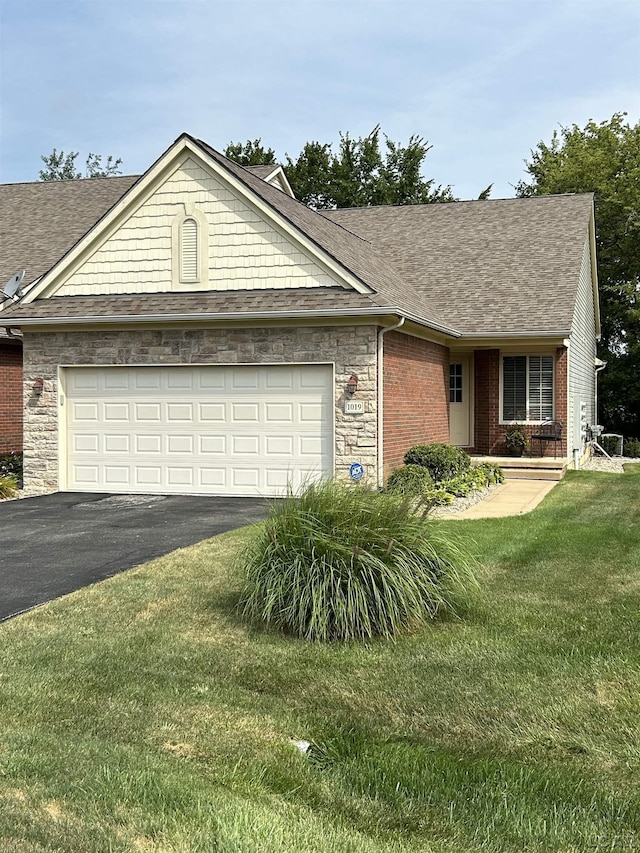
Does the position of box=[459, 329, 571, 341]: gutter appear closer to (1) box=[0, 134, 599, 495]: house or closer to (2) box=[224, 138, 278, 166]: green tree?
(1) box=[0, 134, 599, 495]: house

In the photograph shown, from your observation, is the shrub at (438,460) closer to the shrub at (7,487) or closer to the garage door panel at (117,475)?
the garage door panel at (117,475)

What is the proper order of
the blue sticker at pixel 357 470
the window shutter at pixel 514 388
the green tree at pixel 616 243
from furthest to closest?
the green tree at pixel 616 243, the window shutter at pixel 514 388, the blue sticker at pixel 357 470

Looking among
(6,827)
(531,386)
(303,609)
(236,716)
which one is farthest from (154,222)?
(6,827)

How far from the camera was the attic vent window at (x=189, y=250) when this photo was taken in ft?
49.6

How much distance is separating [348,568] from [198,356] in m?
8.97

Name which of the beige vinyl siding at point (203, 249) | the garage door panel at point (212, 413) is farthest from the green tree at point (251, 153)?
the garage door panel at point (212, 413)

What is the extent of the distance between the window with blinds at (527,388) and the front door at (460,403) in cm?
93

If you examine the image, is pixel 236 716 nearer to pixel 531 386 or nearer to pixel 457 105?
pixel 531 386

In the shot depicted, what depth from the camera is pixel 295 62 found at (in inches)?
765

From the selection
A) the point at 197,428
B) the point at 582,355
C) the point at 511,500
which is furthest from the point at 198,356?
the point at 582,355

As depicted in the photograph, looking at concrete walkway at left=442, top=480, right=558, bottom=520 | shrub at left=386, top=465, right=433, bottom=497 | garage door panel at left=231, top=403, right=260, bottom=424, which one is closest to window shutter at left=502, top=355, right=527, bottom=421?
concrete walkway at left=442, top=480, right=558, bottom=520

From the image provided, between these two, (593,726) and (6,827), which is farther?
(593,726)

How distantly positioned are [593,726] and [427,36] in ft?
41.8

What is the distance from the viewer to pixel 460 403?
19.9 meters
